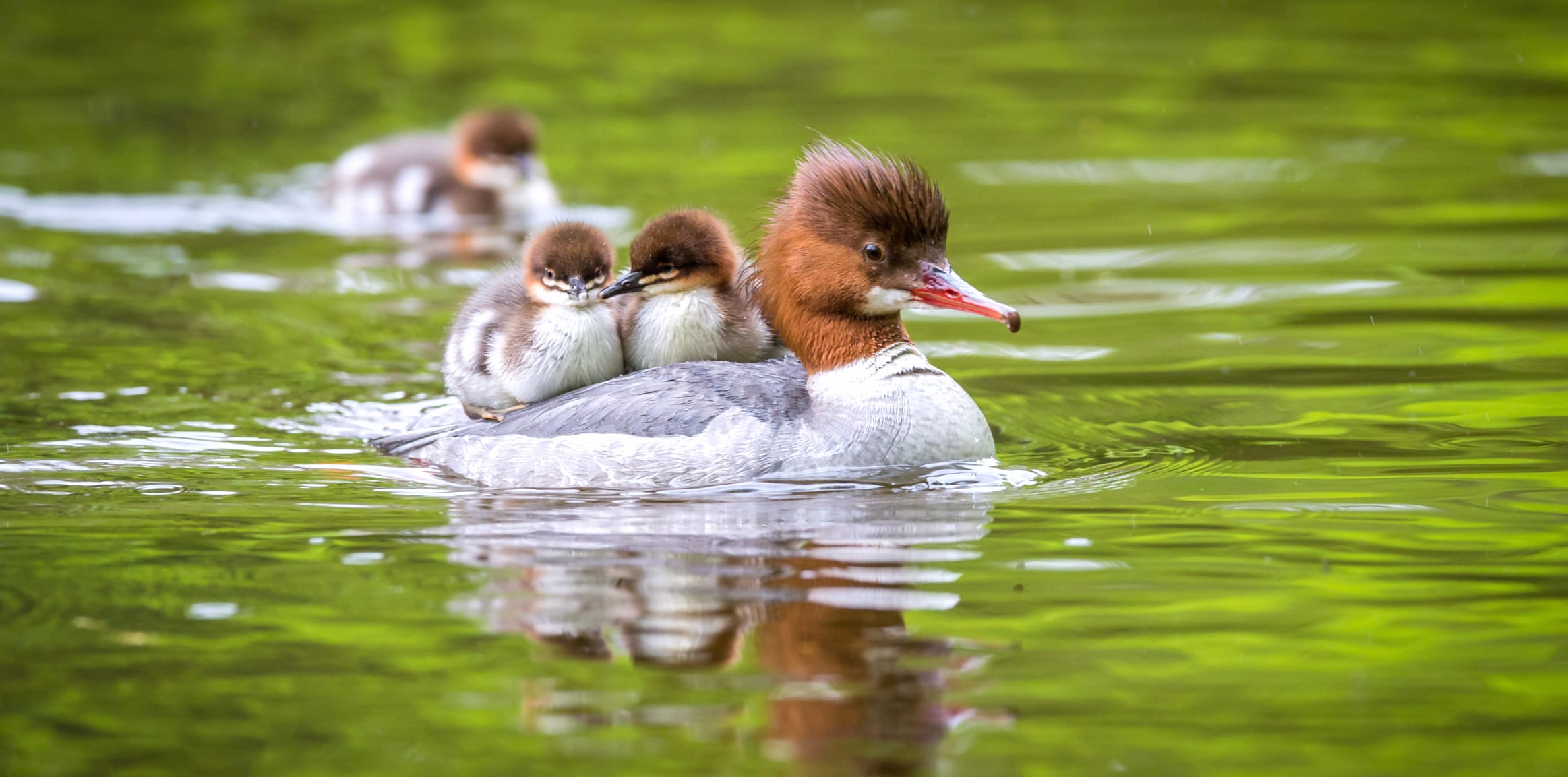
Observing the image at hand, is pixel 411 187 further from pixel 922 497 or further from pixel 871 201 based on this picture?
pixel 922 497

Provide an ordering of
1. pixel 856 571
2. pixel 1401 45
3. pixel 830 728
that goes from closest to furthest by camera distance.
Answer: pixel 830 728, pixel 856 571, pixel 1401 45

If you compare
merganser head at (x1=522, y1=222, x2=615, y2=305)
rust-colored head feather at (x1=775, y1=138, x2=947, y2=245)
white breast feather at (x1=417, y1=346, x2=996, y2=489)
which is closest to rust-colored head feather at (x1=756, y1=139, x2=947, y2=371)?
rust-colored head feather at (x1=775, y1=138, x2=947, y2=245)

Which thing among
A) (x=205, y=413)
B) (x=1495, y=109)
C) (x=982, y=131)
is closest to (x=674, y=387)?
(x=205, y=413)

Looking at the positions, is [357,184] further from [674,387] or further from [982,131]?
[674,387]

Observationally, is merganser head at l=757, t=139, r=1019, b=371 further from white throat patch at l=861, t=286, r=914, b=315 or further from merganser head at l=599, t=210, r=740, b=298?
merganser head at l=599, t=210, r=740, b=298

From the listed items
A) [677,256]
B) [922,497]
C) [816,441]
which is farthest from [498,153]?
[922,497]

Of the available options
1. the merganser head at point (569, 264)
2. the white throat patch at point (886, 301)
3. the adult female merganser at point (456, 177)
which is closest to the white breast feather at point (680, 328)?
the merganser head at point (569, 264)

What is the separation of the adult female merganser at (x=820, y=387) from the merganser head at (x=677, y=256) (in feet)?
0.66

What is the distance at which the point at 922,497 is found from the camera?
6699mm

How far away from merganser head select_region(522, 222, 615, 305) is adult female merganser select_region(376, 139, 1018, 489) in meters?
0.39

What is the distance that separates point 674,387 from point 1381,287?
194 inches

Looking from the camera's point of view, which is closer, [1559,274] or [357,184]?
[1559,274]

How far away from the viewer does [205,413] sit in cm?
830

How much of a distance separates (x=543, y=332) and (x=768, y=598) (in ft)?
7.59
